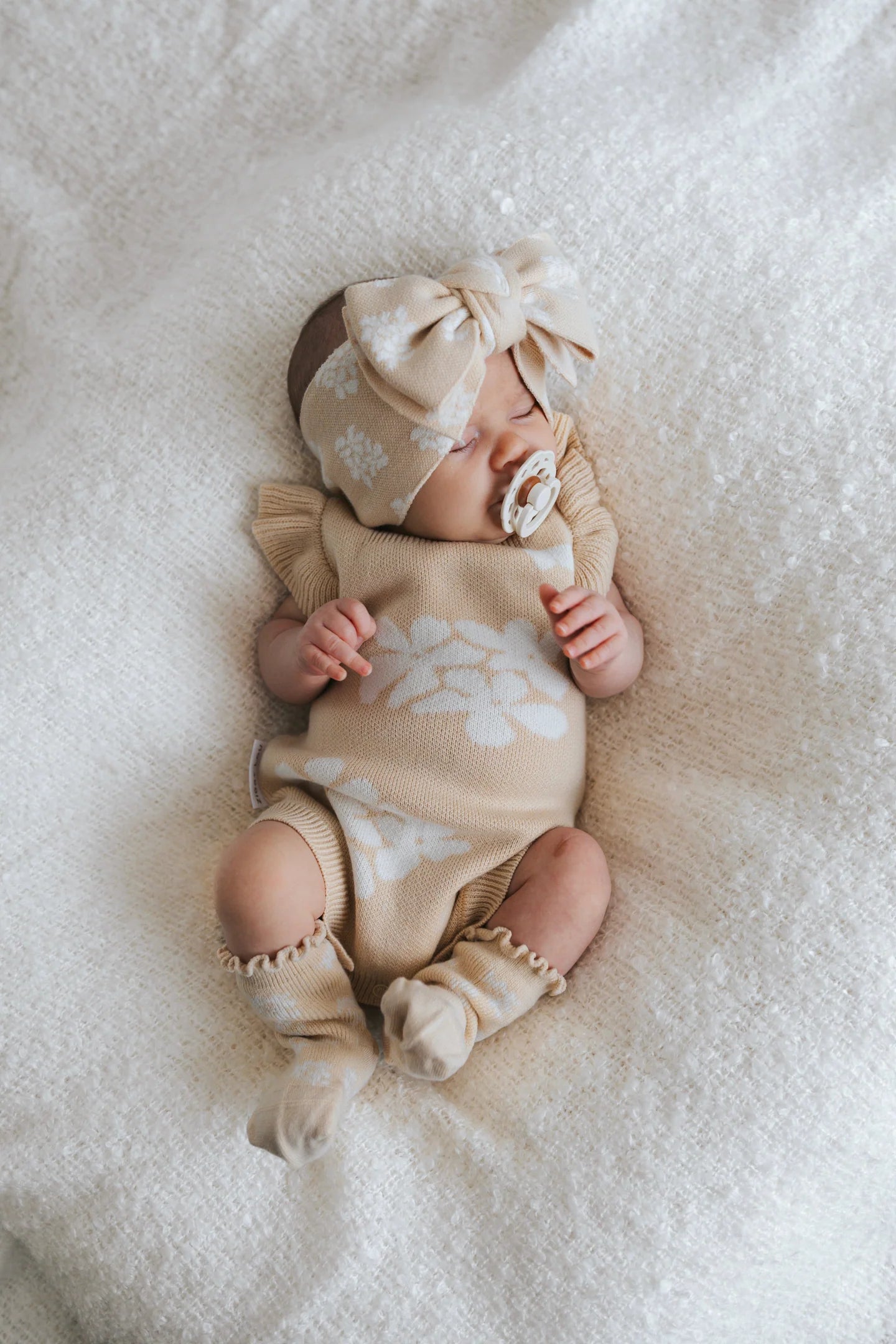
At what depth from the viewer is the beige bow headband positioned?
44.4 inches

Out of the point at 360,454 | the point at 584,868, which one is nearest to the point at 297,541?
the point at 360,454

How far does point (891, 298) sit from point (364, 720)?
2.42ft

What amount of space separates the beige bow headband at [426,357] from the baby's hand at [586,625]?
19 cm

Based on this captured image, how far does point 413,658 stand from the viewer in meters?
1.24

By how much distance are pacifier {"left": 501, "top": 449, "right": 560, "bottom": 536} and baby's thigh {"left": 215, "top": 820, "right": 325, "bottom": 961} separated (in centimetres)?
41

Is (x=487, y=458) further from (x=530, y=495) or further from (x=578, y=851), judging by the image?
(x=578, y=851)

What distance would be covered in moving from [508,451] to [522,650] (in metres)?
0.22

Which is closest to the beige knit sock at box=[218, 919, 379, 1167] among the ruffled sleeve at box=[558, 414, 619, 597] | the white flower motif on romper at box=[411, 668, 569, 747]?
the white flower motif on romper at box=[411, 668, 569, 747]

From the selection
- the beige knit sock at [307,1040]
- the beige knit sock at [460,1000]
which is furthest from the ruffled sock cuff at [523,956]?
the beige knit sock at [307,1040]

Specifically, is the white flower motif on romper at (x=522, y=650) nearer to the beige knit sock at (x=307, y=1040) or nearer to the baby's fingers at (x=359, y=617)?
the baby's fingers at (x=359, y=617)

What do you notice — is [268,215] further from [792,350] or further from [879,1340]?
[879,1340]

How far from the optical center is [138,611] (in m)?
1.31

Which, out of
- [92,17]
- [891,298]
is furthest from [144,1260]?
[92,17]

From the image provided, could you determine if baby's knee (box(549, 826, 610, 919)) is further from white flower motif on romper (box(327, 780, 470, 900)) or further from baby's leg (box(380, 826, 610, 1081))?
white flower motif on romper (box(327, 780, 470, 900))
